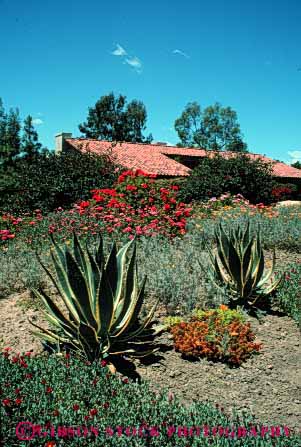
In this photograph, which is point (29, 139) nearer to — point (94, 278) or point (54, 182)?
point (54, 182)

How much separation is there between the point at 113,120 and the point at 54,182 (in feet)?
118

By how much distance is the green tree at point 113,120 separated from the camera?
50.6 m

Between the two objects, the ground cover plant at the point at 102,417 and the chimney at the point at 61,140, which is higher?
the chimney at the point at 61,140

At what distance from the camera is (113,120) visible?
166 feet

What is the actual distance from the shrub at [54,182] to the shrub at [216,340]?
1139 cm

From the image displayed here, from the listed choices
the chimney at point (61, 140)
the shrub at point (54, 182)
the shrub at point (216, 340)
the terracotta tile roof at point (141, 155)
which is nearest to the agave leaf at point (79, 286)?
the shrub at point (216, 340)

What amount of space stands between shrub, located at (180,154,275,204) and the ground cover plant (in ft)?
48.7

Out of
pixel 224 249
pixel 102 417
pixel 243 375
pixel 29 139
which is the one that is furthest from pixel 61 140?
pixel 102 417

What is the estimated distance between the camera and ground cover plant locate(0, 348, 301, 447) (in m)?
2.68

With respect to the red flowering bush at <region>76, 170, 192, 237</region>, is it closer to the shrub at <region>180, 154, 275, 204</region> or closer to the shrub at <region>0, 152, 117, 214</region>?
the shrub at <region>0, 152, 117, 214</region>

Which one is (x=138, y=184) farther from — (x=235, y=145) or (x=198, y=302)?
(x=235, y=145)

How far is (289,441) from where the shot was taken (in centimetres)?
287

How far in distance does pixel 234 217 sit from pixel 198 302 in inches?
270

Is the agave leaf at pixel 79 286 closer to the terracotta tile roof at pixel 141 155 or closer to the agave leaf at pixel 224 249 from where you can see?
the agave leaf at pixel 224 249
